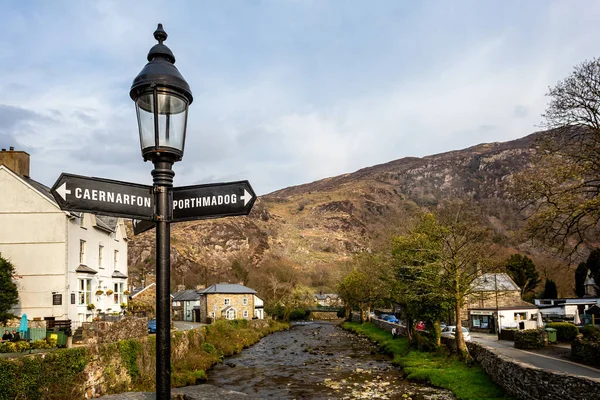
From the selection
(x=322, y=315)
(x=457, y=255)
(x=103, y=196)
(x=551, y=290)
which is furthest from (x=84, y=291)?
(x=322, y=315)

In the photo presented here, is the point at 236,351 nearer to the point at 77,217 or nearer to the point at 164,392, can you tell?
the point at 77,217

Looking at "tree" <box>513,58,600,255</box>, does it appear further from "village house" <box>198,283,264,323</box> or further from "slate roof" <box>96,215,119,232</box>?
"village house" <box>198,283,264,323</box>

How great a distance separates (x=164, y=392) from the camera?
454 centimetres

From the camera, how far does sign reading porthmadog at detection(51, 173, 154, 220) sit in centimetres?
448

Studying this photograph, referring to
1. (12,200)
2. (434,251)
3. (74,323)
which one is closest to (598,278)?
(434,251)

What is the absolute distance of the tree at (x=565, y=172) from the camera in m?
19.3

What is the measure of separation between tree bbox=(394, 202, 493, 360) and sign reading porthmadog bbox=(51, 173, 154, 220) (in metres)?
29.8

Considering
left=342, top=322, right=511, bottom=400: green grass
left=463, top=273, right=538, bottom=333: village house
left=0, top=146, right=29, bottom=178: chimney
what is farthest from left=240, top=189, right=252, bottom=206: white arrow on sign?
left=463, top=273, right=538, bottom=333: village house

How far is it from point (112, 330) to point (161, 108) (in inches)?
1039

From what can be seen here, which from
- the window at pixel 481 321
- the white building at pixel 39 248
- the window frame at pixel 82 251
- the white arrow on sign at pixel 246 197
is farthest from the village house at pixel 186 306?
the white arrow on sign at pixel 246 197

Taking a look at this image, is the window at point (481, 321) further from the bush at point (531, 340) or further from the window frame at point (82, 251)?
the window frame at point (82, 251)

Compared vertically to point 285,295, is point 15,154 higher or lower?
higher

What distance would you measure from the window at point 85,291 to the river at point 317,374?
33.7 feet

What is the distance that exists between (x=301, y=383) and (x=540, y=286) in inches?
2654
